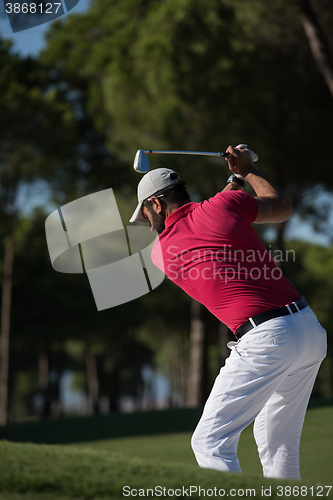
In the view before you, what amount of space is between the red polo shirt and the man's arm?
10 centimetres

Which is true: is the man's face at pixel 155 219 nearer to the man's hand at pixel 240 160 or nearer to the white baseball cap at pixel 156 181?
the white baseball cap at pixel 156 181

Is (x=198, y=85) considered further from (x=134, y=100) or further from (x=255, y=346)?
(x=255, y=346)

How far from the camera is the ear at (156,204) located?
2.74 metres

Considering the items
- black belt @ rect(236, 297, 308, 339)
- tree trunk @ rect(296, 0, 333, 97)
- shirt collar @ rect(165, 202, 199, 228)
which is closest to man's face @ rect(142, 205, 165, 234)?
shirt collar @ rect(165, 202, 199, 228)

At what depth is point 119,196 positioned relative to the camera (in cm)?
1633

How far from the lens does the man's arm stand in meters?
2.71

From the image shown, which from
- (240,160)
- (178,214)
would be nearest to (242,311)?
(178,214)

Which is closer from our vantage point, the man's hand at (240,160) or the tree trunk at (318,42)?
the man's hand at (240,160)

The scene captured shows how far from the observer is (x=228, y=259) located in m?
2.50

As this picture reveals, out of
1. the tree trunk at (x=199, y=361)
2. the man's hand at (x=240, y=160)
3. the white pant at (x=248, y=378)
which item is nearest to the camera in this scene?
the white pant at (x=248, y=378)

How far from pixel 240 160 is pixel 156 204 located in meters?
0.61

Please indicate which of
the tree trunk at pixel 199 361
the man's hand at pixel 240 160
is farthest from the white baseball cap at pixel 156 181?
the tree trunk at pixel 199 361

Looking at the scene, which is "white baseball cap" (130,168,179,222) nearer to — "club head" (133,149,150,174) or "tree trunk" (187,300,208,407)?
"club head" (133,149,150,174)

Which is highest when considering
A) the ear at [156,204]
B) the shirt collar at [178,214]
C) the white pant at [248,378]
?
the ear at [156,204]
